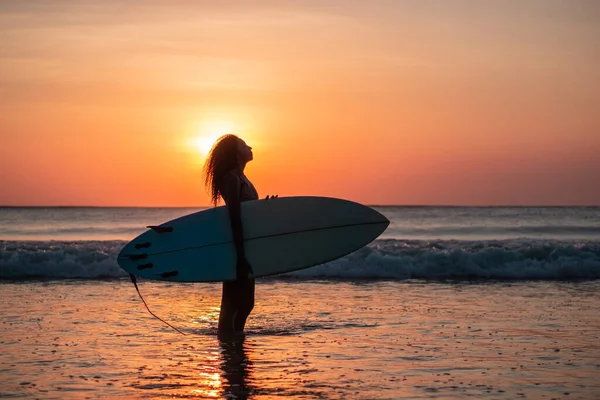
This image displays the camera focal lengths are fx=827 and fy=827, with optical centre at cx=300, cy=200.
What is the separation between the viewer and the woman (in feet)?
24.2

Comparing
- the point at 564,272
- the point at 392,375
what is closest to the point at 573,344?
the point at 392,375

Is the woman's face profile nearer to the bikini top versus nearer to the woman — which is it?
the woman

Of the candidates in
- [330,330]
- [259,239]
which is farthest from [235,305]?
[330,330]

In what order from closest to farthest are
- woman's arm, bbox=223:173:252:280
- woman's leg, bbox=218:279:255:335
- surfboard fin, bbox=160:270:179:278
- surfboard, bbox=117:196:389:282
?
woman's arm, bbox=223:173:252:280, woman's leg, bbox=218:279:255:335, surfboard, bbox=117:196:389:282, surfboard fin, bbox=160:270:179:278

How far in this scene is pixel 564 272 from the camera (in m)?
15.9

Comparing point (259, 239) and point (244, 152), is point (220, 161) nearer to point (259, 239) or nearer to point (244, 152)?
point (244, 152)

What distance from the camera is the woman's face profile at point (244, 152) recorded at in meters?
7.41

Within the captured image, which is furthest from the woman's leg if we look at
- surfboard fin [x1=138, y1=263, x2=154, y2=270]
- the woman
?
surfboard fin [x1=138, y1=263, x2=154, y2=270]

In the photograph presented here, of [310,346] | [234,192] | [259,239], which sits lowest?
[310,346]

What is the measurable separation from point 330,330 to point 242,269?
4.63 ft

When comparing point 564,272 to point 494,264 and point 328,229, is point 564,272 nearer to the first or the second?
point 494,264

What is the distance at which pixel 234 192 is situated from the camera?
24.2 feet

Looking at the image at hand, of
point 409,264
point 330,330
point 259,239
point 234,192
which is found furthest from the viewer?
point 409,264

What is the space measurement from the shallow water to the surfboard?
0.68m
